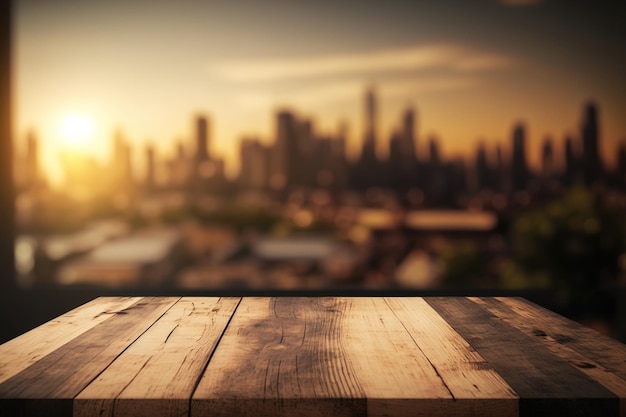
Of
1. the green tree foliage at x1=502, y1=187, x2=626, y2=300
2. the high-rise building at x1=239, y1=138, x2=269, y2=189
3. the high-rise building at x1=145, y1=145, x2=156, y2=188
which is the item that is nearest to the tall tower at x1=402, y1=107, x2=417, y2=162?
the green tree foliage at x1=502, y1=187, x2=626, y2=300

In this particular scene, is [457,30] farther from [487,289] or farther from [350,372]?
[350,372]

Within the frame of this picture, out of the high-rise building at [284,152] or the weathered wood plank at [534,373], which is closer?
the weathered wood plank at [534,373]

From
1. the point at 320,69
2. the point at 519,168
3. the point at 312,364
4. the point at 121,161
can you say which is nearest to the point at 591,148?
the point at 519,168

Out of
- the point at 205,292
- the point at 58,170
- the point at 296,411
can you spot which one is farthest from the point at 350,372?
the point at 58,170

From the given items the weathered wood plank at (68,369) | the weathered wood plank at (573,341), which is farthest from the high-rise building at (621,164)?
the weathered wood plank at (68,369)

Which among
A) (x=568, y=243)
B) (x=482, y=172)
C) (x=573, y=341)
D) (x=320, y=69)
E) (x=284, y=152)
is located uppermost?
(x=320, y=69)

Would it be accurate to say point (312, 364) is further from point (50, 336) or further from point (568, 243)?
point (568, 243)

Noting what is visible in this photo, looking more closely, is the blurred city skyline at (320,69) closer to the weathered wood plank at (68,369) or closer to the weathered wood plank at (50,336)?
the weathered wood plank at (50,336)
